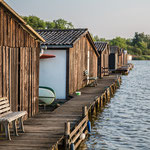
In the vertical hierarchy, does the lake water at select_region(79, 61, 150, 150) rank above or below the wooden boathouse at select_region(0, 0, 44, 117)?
below

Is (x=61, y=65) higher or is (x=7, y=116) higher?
(x=61, y=65)

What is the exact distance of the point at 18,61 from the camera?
13.8 metres

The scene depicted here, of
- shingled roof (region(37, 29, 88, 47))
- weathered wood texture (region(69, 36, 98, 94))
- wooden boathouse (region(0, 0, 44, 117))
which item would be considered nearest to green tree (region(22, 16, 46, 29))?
weathered wood texture (region(69, 36, 98, 94))

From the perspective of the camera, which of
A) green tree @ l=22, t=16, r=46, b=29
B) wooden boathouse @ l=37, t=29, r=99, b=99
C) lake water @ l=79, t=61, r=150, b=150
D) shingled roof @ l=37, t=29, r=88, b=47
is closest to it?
lake water @ l=79, t=61, r=150, b=150

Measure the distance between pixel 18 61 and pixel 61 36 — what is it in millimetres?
10985

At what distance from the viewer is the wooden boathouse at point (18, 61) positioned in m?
12.5

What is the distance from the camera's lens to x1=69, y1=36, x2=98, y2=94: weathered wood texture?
23328mm

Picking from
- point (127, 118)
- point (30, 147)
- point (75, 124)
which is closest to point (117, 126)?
point (127, 118)

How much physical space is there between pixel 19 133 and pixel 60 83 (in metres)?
10.4

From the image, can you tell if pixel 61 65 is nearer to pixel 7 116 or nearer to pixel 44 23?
pixel 7 116

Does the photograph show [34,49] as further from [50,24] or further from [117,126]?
[50,24]

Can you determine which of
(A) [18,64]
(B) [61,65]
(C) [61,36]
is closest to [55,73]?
(B) [61,65]

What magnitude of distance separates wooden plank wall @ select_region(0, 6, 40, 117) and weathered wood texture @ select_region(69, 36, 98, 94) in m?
7.60

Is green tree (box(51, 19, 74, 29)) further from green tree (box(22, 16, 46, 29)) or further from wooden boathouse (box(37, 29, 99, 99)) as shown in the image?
wooden boathouse (box(37, 29, 99, 99))
